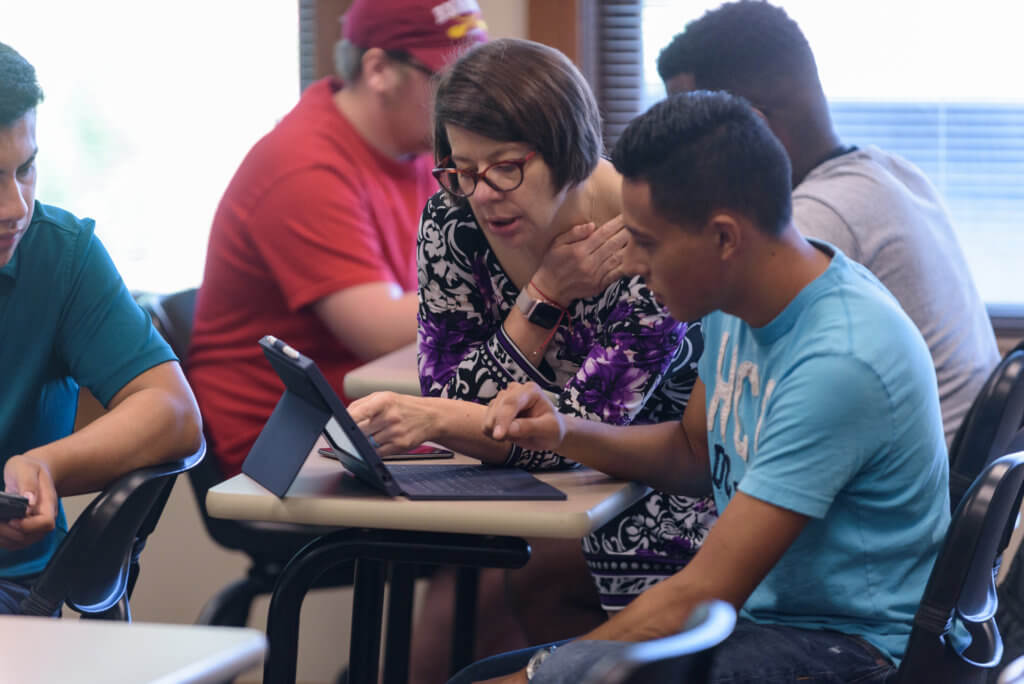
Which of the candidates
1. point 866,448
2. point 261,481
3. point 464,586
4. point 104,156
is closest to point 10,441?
point 261,481

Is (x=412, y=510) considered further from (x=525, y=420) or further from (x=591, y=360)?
(x=591, y=360)

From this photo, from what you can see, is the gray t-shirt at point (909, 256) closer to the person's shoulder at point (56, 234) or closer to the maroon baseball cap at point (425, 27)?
the maroon baseball cap at point (425, 27)

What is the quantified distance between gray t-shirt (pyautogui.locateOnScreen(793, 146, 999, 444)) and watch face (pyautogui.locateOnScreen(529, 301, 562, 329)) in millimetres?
519

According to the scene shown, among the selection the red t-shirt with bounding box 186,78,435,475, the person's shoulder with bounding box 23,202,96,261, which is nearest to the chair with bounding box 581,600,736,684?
the person's shoulder with bounding box 23,202,96,261

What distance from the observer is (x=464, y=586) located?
89.8 inches

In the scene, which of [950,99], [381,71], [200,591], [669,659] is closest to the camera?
[669,659]

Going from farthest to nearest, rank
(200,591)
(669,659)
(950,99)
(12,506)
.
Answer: (200,591), (950,99), (12,506), (669,659)

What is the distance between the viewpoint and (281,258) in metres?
2.34

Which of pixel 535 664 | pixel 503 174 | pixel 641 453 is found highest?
pixel 503 174

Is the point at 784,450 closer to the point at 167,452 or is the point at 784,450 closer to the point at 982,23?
the point at 167,452

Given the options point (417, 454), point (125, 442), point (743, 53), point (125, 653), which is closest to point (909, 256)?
point (743, 53)

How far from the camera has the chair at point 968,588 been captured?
1.13 metres

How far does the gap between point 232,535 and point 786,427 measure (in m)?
1.46

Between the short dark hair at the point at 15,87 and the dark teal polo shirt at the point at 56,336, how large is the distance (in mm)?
202
